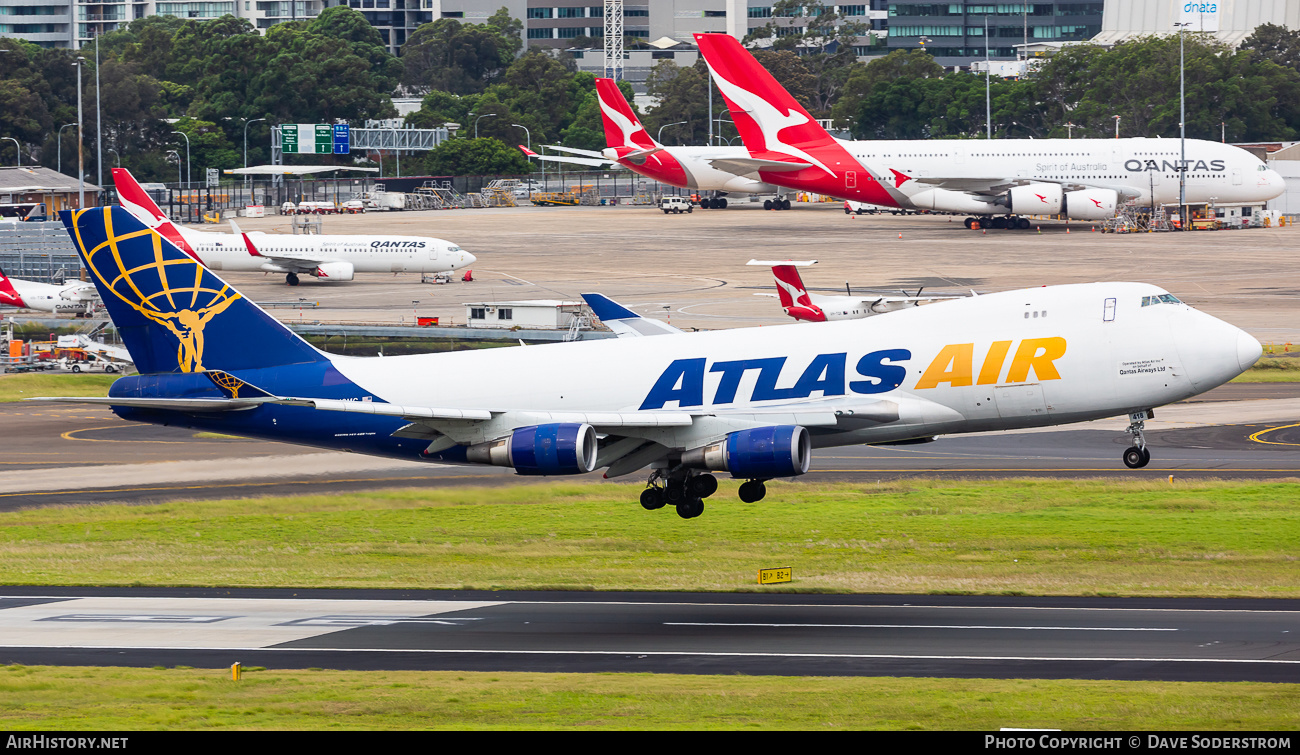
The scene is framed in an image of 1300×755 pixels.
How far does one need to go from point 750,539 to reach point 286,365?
1685 cm

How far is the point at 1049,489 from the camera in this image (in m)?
59.5

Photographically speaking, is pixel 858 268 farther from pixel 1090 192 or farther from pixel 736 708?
pixel 736 708

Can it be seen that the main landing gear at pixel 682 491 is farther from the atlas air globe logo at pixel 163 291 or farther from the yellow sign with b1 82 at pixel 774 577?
the atlas air globe logo at pixel 163 291

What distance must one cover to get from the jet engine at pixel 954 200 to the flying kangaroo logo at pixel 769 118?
39.5 ft

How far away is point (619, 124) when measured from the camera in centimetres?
16362

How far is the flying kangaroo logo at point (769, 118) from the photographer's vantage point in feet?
478

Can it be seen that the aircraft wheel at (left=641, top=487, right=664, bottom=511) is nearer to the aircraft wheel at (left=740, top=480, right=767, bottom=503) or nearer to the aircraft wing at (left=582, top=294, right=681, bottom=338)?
the aircraft wheel at (left=740, top=480, right=767, bottom=503)

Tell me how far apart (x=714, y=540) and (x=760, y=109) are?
10163cm

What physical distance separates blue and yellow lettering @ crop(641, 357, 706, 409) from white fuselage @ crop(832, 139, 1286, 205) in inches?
4423

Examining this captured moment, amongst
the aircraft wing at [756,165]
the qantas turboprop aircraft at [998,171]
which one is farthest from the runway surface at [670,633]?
the aircraft wing at [756,165]

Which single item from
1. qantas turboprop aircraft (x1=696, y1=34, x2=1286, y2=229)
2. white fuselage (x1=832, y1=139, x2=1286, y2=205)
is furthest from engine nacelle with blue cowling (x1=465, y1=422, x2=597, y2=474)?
white fuselage (x1=832, y1=139, x2=1286, y2=205)

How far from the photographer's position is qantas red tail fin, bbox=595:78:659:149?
16150 centimetres
